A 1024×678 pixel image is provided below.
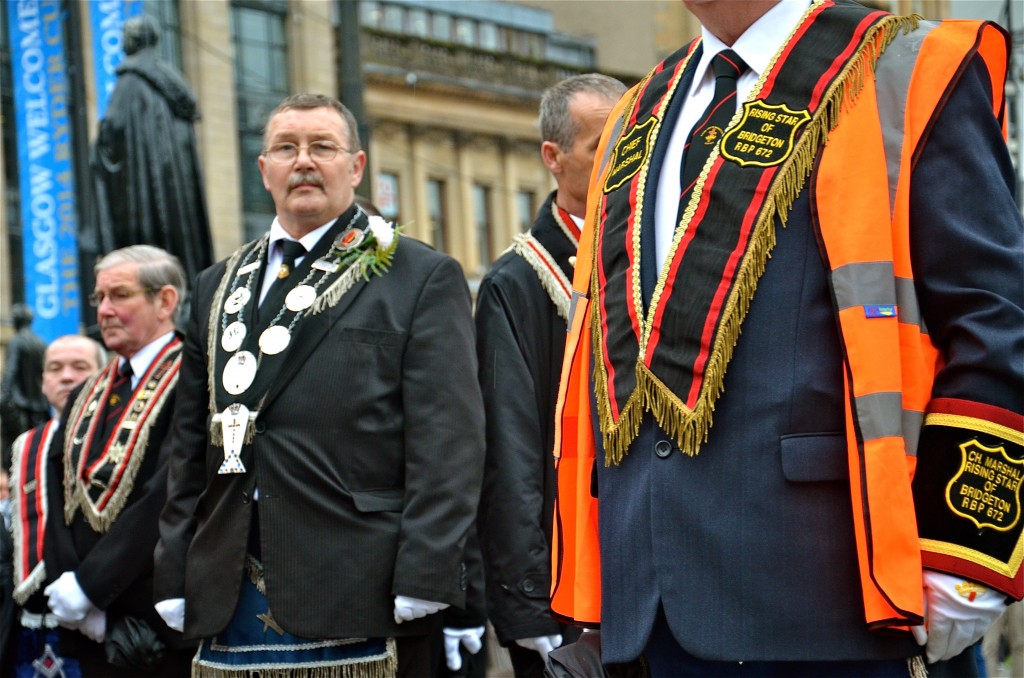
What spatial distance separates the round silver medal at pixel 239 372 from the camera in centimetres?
453

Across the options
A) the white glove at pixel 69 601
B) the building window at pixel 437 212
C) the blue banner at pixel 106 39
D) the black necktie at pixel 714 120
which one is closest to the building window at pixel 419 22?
the building window at pixel 437 212

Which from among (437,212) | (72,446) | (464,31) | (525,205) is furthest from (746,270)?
(464,31)

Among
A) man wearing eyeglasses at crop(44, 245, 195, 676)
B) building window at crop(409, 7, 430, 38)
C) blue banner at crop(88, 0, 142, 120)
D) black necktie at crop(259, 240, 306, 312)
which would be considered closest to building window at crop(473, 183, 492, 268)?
building window at crop(409, 7, 430, 38)

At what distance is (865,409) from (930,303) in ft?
0.81

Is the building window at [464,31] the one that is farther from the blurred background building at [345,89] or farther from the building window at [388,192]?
the building window at [388,192]

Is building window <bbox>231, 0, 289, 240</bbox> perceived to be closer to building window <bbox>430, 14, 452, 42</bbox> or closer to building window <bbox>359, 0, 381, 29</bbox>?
building window <bbox>359, 0, 381, 29</bbox>

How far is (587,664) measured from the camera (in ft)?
9.93

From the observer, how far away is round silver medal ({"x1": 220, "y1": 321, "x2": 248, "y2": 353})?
462 centimetres

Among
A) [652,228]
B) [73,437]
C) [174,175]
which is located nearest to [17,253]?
[174,175]

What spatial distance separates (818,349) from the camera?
2.76 metres

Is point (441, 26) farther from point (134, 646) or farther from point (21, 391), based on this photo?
point (134, 646)

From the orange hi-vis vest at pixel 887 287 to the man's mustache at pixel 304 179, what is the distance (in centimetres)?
212

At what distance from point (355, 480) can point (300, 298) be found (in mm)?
577

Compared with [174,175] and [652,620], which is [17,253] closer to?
[174,175]
